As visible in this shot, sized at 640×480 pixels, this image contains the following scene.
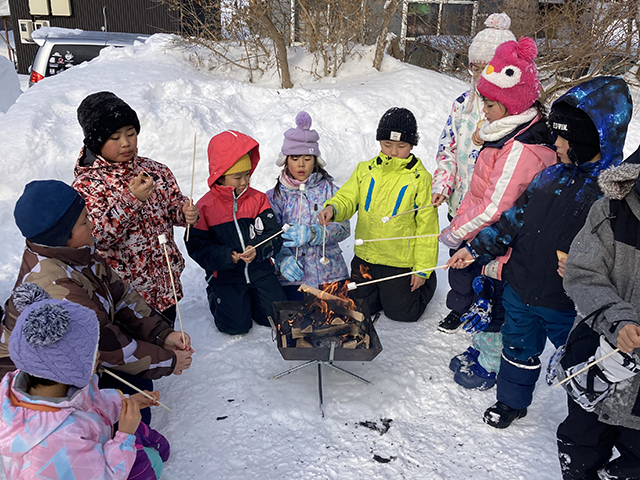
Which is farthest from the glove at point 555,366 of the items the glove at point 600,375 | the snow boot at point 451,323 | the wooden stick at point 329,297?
the snow boot at point 451,323

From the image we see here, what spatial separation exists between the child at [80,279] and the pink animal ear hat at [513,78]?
2.41 meters

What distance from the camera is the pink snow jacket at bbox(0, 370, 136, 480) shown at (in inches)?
68.9

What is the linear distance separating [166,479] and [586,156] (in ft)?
8.91

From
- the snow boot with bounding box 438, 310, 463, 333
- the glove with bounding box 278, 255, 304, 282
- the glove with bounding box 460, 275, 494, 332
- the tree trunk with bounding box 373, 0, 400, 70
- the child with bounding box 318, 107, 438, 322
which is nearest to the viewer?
the glove with bounding box 460, 275, 494, 332

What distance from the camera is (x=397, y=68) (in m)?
9.23

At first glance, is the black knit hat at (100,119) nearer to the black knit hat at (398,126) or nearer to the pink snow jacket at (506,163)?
the black knit hat at (398,126)

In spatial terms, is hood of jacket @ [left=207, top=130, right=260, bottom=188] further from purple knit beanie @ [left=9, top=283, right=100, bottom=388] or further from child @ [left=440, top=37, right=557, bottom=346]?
purple knit beanie @ [left=9, top=283, right=100, bottom=388]

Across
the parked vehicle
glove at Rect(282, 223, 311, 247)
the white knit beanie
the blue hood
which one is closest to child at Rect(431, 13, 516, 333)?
the white knit beanie

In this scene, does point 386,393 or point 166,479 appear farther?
point 386,393

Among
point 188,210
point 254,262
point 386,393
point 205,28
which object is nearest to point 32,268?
point 188,210

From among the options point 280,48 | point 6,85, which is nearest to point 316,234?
point 280,48

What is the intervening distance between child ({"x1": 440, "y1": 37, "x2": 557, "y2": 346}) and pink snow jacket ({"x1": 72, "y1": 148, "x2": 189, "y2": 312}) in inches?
81.0

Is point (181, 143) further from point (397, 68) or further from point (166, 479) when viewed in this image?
point (166, 479)

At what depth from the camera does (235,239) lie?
3.85 meters
